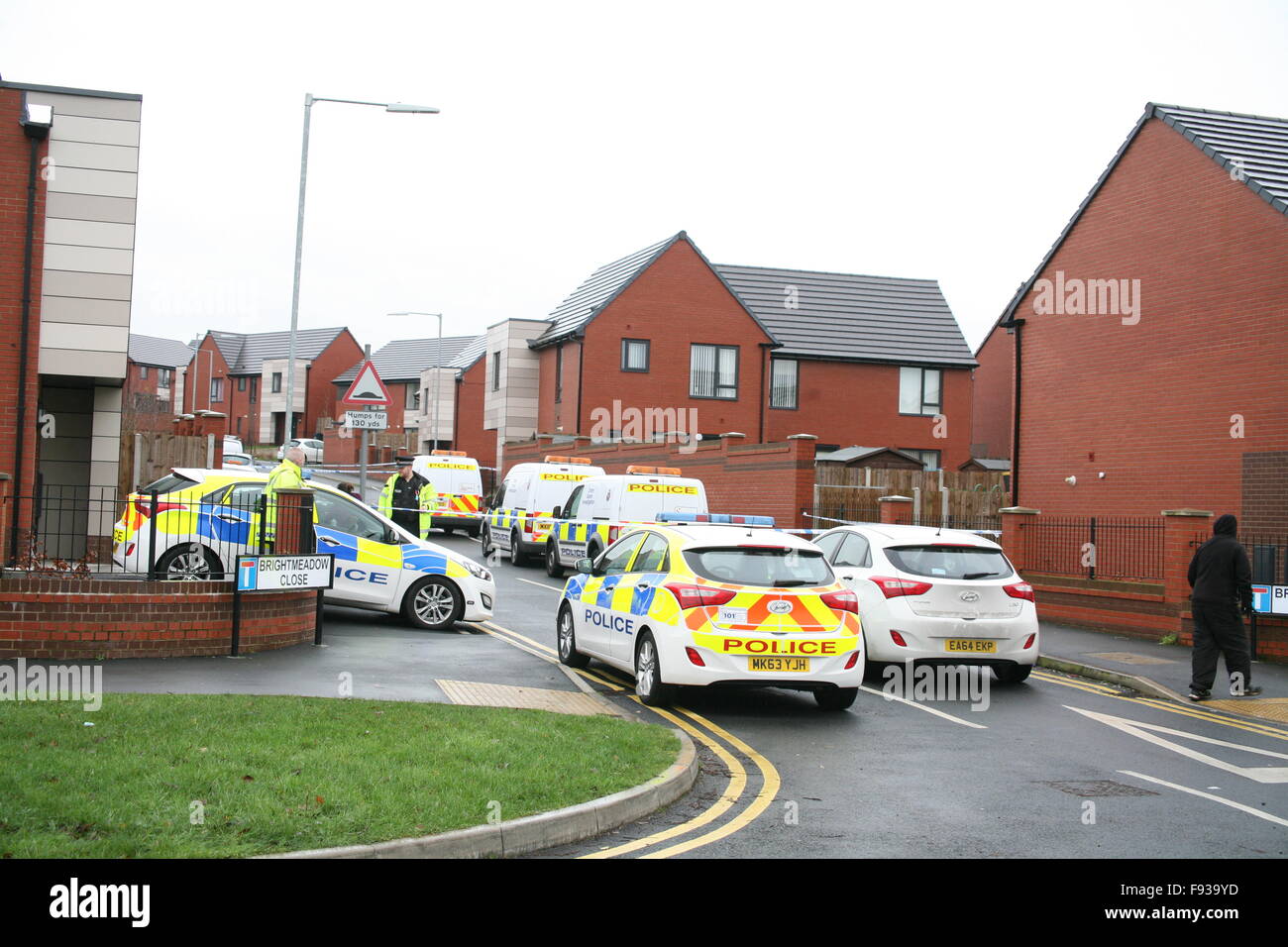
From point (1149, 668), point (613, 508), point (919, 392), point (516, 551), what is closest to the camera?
point (1149, 668)

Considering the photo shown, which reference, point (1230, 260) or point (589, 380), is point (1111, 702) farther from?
point (589, 380)

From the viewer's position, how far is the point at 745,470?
2948cm

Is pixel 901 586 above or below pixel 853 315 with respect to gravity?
below

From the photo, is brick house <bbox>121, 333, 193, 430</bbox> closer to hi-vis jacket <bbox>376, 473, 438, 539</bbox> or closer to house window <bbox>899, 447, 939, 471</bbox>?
house window <bbox>899, 447, 939, 471</bbox>

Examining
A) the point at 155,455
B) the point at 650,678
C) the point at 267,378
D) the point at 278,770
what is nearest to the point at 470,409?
the point at 267,378

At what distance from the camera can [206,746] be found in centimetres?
773

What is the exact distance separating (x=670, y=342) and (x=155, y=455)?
20083 mm

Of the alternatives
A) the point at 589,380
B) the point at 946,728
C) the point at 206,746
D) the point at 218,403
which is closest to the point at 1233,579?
the point at 946,728

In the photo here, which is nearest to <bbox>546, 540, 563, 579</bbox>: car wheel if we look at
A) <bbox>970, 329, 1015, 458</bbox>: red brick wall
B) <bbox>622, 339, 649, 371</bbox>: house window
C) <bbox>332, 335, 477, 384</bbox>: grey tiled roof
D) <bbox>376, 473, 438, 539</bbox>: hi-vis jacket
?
<bbox>376, 473, 438, 539</bbox>: hi-vis jacket

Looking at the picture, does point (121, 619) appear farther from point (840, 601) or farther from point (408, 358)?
point (408, 358)

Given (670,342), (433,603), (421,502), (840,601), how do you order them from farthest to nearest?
1. (670,342)
2. (421,502)
3. (433,603)
4. (840,601)
